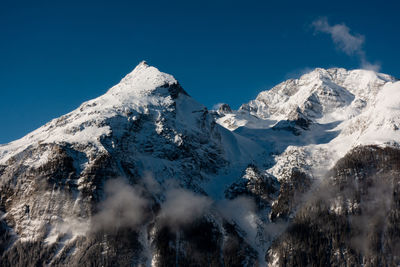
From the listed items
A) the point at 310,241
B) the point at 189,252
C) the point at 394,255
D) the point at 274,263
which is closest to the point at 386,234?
the point at 394,255

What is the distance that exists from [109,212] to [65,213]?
16.8 meters

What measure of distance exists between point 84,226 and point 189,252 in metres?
41.3

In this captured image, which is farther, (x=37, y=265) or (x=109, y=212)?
(x=109, y=212)

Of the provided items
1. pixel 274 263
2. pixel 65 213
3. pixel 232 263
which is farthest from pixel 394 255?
pixel 65 213

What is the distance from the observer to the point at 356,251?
19250cm

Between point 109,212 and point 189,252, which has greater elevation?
point 109,212

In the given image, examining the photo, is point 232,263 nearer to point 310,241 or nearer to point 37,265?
point 310,241

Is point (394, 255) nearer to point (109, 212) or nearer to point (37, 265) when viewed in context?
point (109, 212)

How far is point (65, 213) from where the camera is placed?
19550 cm

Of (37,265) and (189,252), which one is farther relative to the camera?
(189,252)

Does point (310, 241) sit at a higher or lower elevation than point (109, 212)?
lower

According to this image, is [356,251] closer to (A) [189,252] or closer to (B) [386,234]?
(B) [386,234]

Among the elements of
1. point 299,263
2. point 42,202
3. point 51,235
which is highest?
point 42,202

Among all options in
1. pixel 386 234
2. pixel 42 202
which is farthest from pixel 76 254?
pixel 386 234
